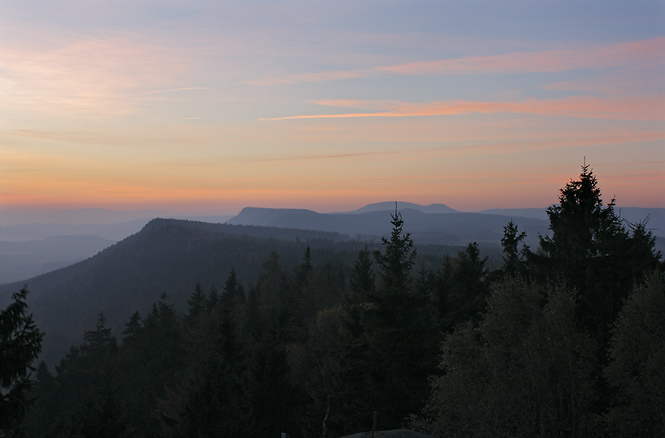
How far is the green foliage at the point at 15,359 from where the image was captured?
15.9 m

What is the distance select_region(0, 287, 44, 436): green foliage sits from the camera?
1589 cm

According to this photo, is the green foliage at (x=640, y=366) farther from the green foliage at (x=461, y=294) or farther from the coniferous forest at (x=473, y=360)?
the green foliage at (x=461, y=294)

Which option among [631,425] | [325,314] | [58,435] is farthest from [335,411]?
[325,314]

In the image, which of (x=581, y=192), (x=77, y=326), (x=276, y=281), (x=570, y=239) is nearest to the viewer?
(x=570, y=239)

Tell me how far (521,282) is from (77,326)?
179 metres

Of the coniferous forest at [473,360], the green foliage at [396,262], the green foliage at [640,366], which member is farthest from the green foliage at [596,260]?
the green foliage at [396,262]

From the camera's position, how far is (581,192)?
2747cm

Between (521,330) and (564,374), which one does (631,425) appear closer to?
(564,374)

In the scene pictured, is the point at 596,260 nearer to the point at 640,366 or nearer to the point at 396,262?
the point at 640,366

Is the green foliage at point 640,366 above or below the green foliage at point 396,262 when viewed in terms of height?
below

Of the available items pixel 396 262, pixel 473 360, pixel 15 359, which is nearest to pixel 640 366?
pixel 473 360

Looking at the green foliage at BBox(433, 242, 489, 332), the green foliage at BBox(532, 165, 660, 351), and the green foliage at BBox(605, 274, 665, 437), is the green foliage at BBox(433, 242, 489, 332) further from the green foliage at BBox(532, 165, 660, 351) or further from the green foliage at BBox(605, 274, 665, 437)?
the green foliage at BBox(605, 274, 665, 437)

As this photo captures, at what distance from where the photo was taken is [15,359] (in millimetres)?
16078

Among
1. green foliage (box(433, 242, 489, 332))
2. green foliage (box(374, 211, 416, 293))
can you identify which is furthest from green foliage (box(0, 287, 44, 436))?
green foliage (box(433, 242, 489, 332))
